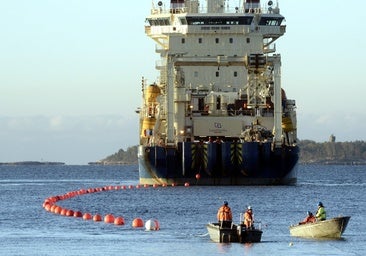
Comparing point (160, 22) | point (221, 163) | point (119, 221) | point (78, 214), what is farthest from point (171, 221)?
point (160, 22)

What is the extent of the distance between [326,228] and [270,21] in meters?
62.8

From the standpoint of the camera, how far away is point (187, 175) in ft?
336

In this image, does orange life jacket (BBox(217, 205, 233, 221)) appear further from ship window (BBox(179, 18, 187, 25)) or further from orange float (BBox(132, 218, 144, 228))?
ship window (BBox(179, 18, 187, 25))

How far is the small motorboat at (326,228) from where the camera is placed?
184 ft

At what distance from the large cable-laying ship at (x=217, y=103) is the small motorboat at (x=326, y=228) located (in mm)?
44014

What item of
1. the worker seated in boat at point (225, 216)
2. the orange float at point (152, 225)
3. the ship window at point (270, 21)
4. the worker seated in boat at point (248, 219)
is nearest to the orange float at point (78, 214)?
the orange float at point (152, 225)

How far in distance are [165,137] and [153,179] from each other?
3688 millimetres

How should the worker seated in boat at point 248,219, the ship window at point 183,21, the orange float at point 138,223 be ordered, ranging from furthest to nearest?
1. the ship window at point 183,21
2. the orange float at point 138,223
3. the worker seated in boat at point 248,219

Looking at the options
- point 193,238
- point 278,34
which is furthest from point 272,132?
point 193,238

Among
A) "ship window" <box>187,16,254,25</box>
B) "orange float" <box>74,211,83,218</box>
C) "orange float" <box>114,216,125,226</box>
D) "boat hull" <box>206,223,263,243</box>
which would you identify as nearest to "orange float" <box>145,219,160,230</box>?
"orange float" <box>114,216,125,226</box>

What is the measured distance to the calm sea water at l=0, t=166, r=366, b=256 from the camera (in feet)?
174

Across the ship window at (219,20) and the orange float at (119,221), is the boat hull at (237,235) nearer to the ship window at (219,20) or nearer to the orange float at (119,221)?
the orange float at (119,221)

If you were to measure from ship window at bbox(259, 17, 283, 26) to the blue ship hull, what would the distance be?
16334 millimetres

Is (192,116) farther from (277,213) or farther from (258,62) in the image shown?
(277,213)
